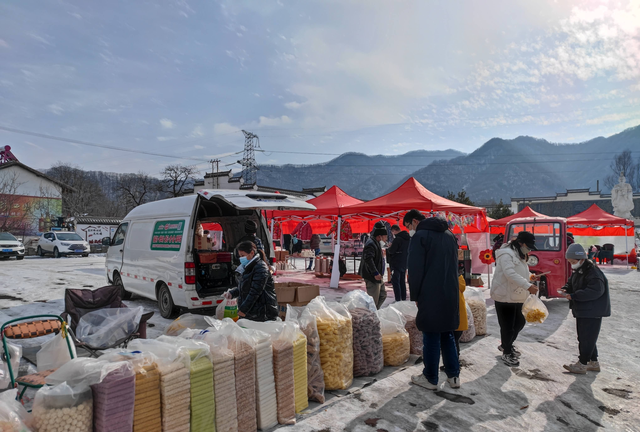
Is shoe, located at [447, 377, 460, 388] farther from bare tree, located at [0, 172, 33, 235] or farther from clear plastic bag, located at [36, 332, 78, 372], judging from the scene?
bare tree, located at [0, 172, 33, 235]

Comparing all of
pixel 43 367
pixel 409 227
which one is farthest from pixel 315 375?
pixel 43 367

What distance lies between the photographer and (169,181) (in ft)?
143

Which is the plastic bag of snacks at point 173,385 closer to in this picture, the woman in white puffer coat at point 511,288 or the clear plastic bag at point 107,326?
the clear plastic bag at point 107,326

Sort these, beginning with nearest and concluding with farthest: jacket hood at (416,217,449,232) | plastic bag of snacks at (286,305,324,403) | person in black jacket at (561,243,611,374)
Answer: plastic bag of snacks at (286,305,324,403) → jacket hood at (416,217,449,232) → person in black jacket at (561,243,611,374)

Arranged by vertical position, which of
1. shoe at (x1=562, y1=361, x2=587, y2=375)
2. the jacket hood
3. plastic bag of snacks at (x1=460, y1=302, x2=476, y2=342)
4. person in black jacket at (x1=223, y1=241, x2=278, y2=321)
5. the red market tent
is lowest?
shoe at (x1=562, y1=361, x2=587, y2=375)

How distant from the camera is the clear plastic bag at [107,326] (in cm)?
436

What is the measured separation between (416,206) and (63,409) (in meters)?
9.61

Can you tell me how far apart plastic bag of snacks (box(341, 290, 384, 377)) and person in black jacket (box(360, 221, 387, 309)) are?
2184 millimetres

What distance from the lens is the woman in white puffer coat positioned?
15.3ft

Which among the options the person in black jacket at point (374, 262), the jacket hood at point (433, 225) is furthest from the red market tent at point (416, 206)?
the jacket hood at point (433, 225)

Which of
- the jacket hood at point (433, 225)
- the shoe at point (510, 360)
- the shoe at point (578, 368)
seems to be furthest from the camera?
the shoe at point (510, 360)

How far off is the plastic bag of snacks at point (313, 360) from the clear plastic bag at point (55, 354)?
199 cm

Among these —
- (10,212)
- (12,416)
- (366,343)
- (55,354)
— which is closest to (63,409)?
(12,416)

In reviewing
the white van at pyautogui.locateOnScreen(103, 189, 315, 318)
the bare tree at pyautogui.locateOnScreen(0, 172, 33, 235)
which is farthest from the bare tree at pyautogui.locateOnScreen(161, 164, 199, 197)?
the white van at pyautogui.locateOnScreen(103, 189, 315, 318)
